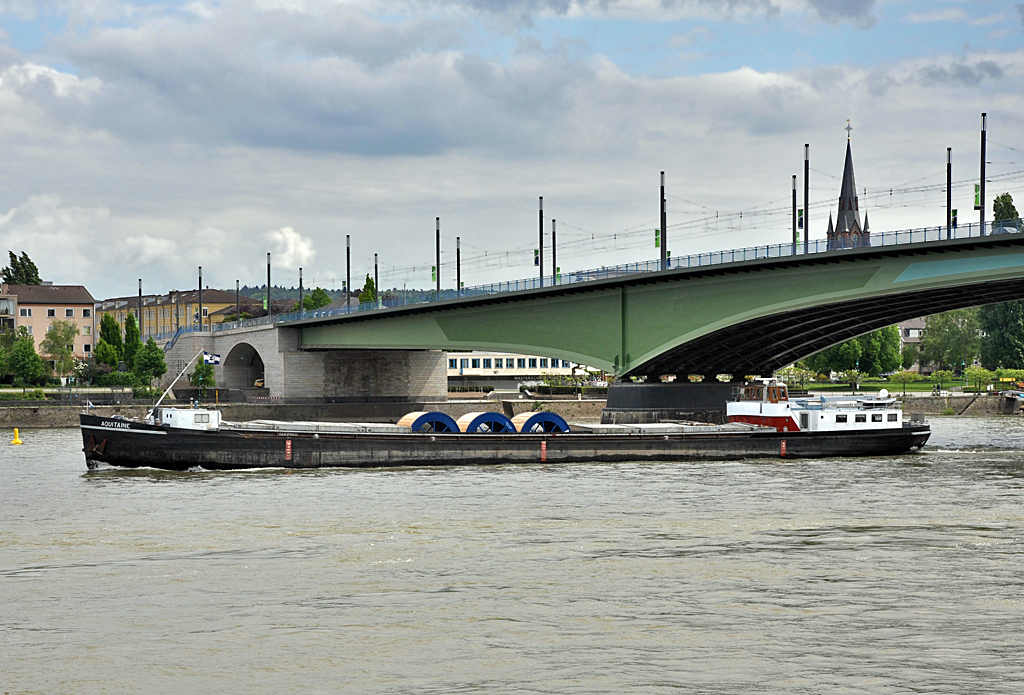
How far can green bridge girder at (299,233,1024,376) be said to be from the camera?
55469 mm

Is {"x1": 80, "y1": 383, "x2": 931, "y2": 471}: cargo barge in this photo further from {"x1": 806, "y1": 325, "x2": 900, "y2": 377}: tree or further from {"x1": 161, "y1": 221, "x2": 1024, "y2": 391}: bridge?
{"x1": 806, "y1": 325, "x2": 900, "y2": 377}: tree

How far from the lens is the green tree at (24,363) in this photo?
113250 millimetres

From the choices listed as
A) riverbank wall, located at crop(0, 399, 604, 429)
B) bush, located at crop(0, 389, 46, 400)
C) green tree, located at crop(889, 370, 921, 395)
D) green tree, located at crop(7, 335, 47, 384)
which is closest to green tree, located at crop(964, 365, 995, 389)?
green tree, located at crop(889, 370, 921, 395)

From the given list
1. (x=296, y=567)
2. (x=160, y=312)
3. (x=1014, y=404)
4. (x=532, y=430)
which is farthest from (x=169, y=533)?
(x=160, y=312)

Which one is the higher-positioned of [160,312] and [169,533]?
[160,312]

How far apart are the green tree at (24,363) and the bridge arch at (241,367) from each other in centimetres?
1791

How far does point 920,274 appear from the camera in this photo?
55.7 m

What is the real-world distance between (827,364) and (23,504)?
443ft

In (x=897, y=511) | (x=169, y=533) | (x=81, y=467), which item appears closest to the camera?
(x=169, y=533)

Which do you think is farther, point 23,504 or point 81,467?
point 81,467

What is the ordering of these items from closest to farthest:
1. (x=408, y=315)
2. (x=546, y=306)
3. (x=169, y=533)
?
(x=169, y=533), (x=546, y=306), (x=408, y=315)

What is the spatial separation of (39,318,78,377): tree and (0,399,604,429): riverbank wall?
3944 centimetres

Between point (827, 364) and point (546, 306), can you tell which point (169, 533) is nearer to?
point (546, 306)

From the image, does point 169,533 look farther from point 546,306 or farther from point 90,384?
point 90,384
